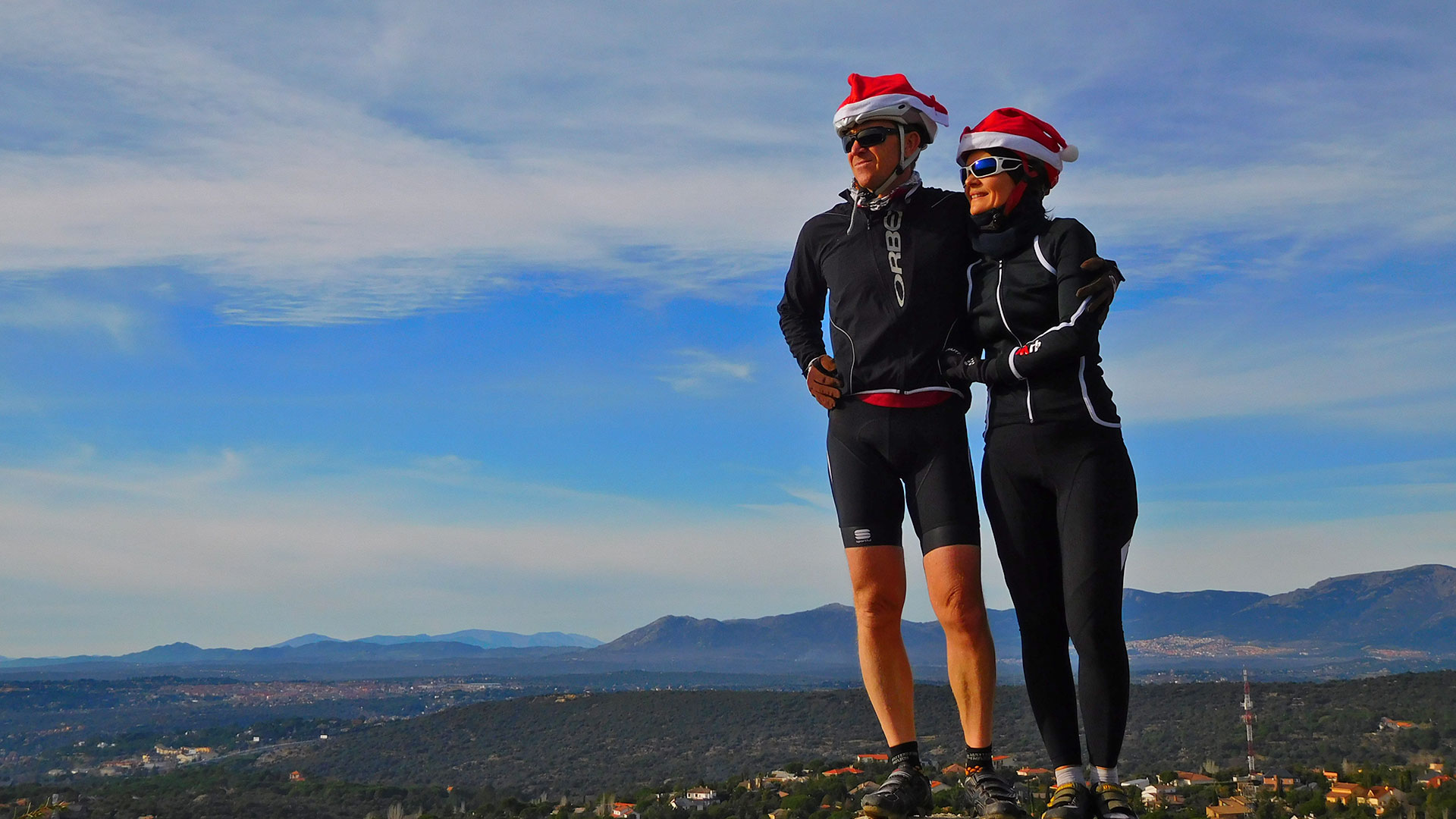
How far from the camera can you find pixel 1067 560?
4773 millimetres

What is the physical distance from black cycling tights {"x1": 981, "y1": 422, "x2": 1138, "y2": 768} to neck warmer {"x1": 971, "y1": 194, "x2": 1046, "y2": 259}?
75cm

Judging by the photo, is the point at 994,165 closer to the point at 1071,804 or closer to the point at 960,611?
the point at 960,611

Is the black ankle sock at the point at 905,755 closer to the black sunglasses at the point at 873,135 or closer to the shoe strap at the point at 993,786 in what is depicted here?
the shoe strap at the point at 993,786

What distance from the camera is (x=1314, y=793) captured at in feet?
81.8

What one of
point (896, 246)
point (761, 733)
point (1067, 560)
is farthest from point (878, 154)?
point (761, 733)

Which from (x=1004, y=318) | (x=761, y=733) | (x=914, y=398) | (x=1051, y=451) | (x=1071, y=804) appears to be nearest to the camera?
(x=1071, y=804)

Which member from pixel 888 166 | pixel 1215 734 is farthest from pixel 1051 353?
pixel 1215 734

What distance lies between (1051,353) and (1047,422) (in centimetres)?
29

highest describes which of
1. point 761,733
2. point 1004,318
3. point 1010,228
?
point 1010,228

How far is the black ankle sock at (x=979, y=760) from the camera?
5.15m

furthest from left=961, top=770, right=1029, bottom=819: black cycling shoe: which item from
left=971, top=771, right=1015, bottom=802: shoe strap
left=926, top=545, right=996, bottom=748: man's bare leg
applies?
left=926, top=545, right=996, bottom=748: man's bare leg

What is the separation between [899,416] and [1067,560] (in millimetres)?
969

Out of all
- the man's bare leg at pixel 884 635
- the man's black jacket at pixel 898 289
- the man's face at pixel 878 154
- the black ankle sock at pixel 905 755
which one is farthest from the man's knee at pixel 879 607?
the man's face at pixel 878 154

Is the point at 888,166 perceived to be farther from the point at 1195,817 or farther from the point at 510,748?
the point at 510,748
